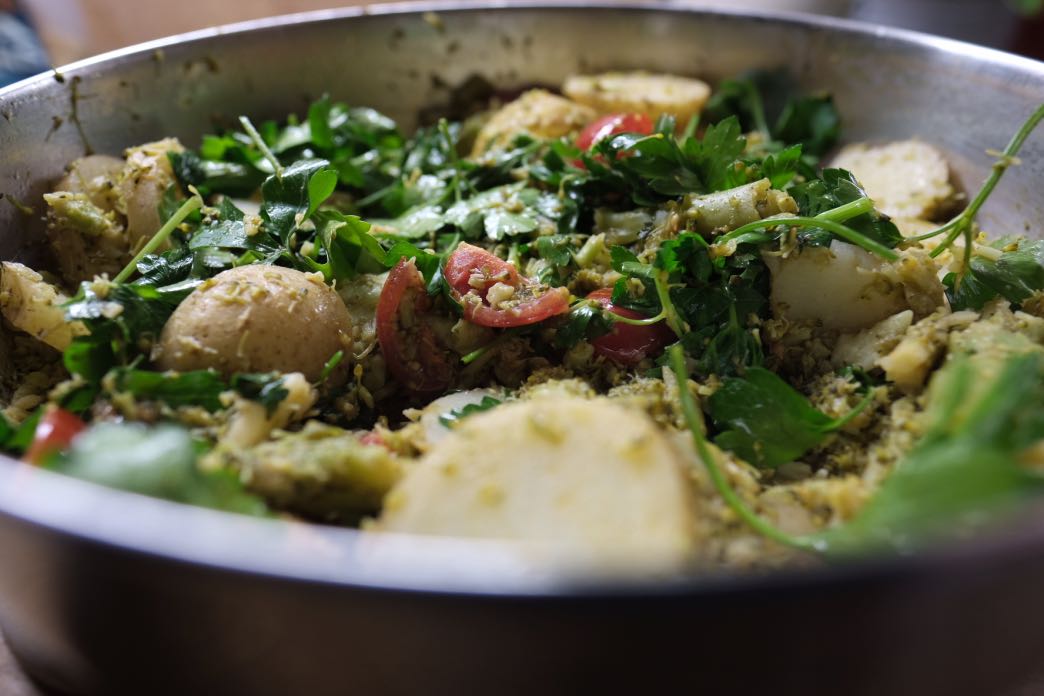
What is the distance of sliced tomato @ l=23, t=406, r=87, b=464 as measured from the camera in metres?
1.07

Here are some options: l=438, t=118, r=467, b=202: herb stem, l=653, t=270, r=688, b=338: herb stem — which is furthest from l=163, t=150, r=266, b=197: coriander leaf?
l=653, t=270, r=688, b=338: herb stem

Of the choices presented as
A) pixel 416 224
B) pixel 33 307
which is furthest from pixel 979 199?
pixel 33 307

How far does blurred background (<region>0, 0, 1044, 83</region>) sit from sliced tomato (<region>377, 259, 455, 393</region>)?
2.22m

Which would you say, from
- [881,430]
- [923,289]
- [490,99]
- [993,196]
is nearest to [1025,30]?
[993,196]

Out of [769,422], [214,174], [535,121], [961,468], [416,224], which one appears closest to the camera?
[961,468]

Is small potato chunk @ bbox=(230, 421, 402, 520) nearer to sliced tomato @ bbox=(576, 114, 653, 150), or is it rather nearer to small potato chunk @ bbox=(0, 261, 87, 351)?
small potato chunk @ bbox=(0, 261, 87, 351)

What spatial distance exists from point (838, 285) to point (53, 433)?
116 cm

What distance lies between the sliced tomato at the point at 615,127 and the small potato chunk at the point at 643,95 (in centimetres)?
17

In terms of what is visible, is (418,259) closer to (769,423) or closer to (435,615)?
(769,423)

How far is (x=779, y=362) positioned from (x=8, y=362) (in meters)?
1.28

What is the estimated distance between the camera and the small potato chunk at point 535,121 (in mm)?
2027

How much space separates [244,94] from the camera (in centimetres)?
215

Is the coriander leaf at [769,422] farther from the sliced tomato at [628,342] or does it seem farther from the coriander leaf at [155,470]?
the coriander leaf at [155,470]

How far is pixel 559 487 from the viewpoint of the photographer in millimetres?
909
